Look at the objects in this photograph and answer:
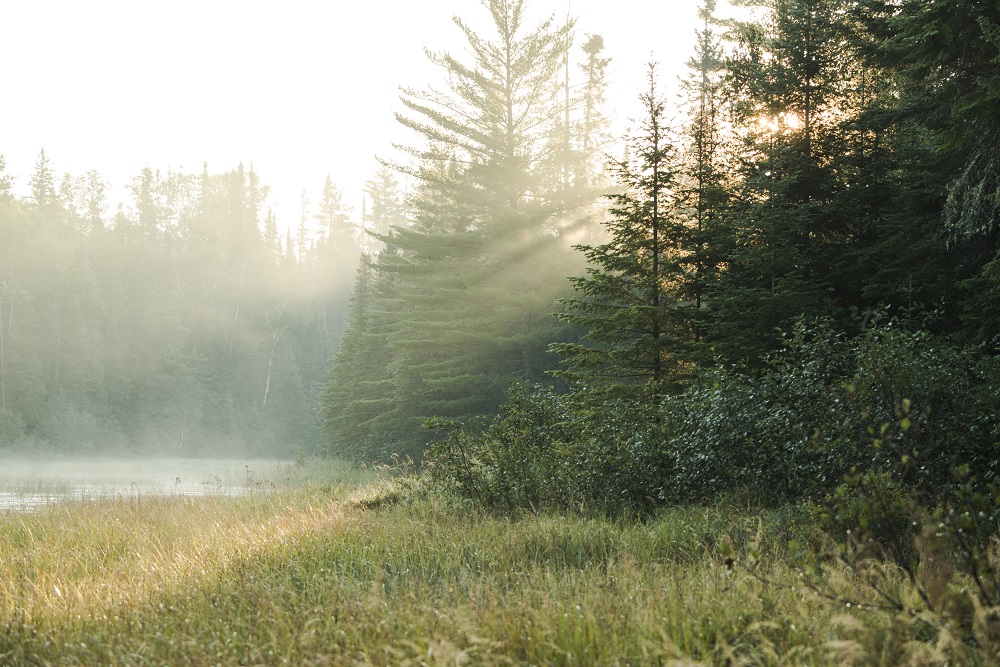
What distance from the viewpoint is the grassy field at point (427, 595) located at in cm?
339

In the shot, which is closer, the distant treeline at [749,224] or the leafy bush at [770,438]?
the leafy bush at [770,438]

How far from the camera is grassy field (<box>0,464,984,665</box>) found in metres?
3.39

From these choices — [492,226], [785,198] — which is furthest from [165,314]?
[785,198]

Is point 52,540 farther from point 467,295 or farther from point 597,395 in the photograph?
point 467,295

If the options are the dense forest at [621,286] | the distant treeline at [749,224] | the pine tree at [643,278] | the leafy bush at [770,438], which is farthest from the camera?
the pine tree at [643,278]

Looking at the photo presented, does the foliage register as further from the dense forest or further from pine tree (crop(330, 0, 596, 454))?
pine tree (crop(330, 0, 596, 454))

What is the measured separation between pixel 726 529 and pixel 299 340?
63834 mm

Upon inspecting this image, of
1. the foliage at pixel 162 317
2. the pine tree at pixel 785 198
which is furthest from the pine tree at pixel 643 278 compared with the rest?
the foliage at pixel 162 317

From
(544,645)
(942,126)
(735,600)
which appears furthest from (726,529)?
(942,126)

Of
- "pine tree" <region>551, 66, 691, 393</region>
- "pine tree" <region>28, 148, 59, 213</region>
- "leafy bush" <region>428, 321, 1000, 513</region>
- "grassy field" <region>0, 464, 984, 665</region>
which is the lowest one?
"grassy field" <region>0, 464, 984, 665</region>

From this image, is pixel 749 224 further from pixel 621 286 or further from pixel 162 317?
pixel 162 317

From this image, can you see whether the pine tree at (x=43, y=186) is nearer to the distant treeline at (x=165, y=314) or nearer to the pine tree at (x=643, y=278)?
the distant treeline at (x=165, y=314)

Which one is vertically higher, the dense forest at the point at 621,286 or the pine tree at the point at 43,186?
the pine tree at the point at 43,186

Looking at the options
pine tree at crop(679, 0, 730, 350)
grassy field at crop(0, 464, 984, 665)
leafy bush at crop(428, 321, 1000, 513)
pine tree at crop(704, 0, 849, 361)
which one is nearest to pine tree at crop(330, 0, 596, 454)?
pine tree at crop(679, 0, 730, 350)
